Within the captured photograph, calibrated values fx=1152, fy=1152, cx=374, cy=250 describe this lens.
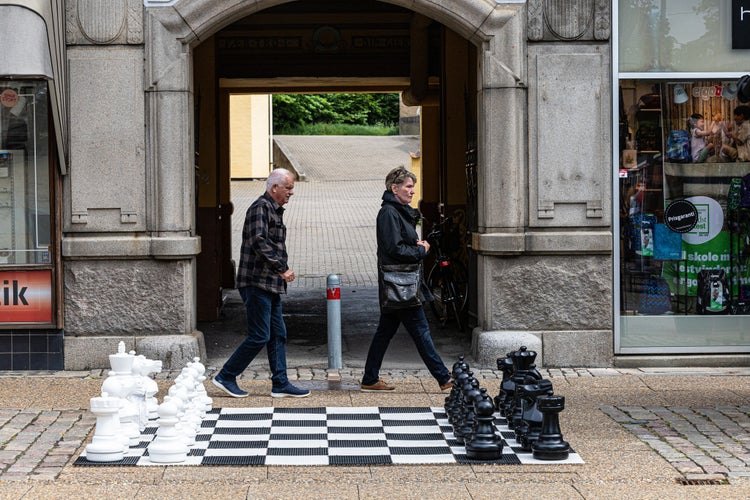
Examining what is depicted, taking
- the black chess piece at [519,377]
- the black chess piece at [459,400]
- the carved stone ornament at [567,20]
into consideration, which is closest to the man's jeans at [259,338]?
the black chess piece at [459,400]

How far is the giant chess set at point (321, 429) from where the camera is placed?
6.70 metres

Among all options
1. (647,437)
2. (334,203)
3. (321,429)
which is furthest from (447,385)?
(334,203)

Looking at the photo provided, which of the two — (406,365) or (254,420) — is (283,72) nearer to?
(406,365)

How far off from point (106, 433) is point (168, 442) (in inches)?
14.9

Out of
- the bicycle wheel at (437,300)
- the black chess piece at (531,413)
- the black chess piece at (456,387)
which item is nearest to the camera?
the black chess piece at (531,413)

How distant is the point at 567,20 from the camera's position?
10.4 m

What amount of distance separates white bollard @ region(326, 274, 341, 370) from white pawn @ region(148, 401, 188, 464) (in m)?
3.33

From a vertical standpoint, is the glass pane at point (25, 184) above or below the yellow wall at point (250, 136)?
below

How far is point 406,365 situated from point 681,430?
3479 millimetres

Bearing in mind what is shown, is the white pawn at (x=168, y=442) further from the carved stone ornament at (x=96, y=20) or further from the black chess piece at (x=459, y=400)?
the carved stone ornament at (x=96, y=20)

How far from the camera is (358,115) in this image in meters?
52.5

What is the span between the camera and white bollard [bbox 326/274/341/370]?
990 centimetres

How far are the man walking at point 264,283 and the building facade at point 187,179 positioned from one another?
1.57 m

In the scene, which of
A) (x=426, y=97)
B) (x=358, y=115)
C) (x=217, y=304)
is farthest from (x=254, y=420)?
(x=358, y=115)
